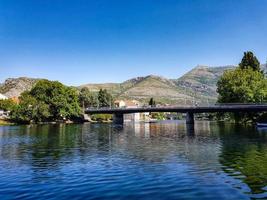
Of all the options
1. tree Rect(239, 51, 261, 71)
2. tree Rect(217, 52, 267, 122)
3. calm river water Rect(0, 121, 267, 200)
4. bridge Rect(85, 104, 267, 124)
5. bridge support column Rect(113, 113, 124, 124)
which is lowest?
calm river water Rect(0, 121, 267, 200)

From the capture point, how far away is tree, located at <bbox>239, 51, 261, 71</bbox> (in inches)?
5977

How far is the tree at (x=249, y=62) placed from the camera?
15181 cm

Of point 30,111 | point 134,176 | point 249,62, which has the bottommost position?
point 134,176

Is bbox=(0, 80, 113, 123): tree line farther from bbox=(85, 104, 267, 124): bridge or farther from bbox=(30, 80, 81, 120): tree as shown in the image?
bbox=(85, 104, 267, 124): bridge

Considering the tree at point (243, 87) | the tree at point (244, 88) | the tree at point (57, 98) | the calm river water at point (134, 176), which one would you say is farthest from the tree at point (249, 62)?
the calm river water at point (134, 176)

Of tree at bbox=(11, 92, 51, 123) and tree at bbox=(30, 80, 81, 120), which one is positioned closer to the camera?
tree at bbox=(11, 92, 51, 123)

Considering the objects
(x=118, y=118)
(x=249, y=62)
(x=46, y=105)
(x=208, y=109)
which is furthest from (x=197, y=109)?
(x=46, y=105)

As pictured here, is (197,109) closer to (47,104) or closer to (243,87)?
(243,87)

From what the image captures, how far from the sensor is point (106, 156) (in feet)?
140

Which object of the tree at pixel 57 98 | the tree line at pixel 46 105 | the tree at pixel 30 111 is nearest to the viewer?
the tree at pixel 30 111

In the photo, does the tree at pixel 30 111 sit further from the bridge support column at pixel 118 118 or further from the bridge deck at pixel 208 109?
the bridge support column at pixel 118 118

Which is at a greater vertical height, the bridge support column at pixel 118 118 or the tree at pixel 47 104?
the tree at pixel 47 104

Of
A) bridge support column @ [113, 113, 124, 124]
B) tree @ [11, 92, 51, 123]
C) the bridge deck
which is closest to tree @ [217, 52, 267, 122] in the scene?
the bridge deck

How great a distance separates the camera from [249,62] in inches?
6058
